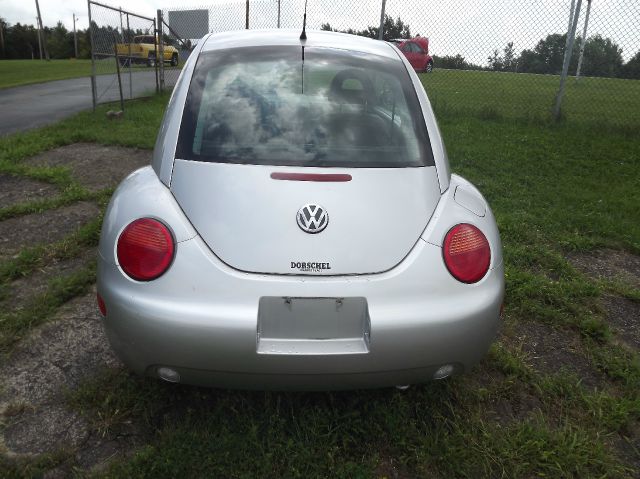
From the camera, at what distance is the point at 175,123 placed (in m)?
2.34

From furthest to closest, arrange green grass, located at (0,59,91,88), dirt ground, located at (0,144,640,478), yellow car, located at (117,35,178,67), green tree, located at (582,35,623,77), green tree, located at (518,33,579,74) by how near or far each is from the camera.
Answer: green grass, located at (0,59,91,88), yellow car, located at (117,35,178,67), green tree, located at (518,33,579,74), green tree, located at (582,35,623,77), dirt ground, located at (0,144,640,478)

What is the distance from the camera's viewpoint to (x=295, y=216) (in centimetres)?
196

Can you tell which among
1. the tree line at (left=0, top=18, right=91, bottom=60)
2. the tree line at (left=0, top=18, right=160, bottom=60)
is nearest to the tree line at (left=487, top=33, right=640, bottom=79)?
the tree line at (left=0, top=18, right=160, bottom=60)

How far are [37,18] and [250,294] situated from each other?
179ft

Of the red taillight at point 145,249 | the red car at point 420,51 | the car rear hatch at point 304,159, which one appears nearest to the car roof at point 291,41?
the car rear hatch at point 304,159

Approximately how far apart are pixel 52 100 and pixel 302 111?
11944 mm

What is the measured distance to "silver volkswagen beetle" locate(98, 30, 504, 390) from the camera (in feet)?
6.16

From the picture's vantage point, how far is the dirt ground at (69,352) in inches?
85.4

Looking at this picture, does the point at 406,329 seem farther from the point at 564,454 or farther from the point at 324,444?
the point at 564,454

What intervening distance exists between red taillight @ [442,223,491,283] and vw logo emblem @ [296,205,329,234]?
0.48m

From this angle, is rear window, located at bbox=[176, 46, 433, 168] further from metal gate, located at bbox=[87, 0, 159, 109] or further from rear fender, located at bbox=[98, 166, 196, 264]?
metal gate, located at bbox=[87, 0, 159, 109]

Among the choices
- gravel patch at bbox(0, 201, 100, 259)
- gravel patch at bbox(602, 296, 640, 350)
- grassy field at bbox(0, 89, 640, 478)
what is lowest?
gravel patch at bbox(0, 201, 100, 259)

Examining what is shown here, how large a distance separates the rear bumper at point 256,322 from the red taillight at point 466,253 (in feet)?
0.15

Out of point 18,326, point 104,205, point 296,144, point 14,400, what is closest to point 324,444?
point 296,144
